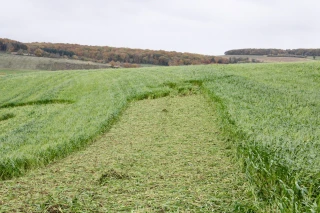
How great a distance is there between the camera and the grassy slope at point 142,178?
4.68 meters

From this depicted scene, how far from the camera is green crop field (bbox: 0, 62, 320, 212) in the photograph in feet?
15.1

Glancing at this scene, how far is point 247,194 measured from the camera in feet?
16.3

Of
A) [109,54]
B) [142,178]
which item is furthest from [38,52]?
[142,178]

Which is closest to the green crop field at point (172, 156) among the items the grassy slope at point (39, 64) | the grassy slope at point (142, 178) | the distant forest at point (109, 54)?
the grassy slope at point (142, 178)

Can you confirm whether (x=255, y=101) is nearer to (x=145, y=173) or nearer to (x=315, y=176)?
(x=145, y=173)

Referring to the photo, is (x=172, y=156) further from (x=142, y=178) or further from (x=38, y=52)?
(x=38, y=52)

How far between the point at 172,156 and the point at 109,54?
80064 millimetres

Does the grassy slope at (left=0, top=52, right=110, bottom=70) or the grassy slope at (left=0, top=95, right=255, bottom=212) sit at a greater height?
the grassy slope at (left=0, top=52, right=110, bottom=70)

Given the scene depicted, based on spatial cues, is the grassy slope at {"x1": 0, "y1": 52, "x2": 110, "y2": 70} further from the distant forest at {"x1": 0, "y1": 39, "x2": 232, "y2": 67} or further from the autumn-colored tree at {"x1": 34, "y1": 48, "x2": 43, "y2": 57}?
the autumn-colored tree at {"x1": 34, "y1": 48, "x2": 43, "y2": 57}

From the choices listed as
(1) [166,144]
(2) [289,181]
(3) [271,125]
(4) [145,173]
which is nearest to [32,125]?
(1) [166,144]

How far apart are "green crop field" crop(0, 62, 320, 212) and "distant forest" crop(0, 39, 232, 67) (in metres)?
55.3

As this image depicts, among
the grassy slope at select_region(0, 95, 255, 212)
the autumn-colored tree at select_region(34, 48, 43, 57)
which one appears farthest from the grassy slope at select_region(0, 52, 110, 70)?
the grassy slope at select_region(0, 95, 255, 212)

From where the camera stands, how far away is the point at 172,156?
7422 mm

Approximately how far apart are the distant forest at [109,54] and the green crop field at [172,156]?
55293 mm
